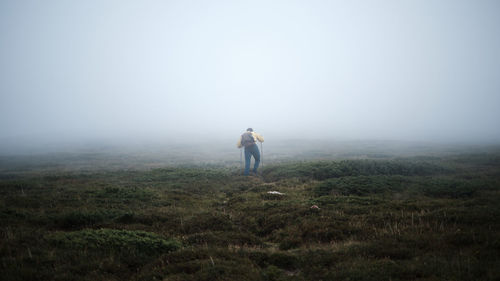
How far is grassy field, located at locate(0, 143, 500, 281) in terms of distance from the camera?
5.51 m

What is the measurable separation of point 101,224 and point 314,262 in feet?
26.2

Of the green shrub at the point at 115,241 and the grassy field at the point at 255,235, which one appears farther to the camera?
the green shrub at the point at 115,241

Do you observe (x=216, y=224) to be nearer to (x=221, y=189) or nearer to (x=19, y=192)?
(x=221, y=189)

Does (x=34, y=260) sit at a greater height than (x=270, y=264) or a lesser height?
greater

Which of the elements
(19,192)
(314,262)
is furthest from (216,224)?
(19,192)

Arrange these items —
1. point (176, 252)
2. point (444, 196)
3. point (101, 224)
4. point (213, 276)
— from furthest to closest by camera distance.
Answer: point (444, 196) < point (101, 224) < point (176, 252) < point (213, 276)

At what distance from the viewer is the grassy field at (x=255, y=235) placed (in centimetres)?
551

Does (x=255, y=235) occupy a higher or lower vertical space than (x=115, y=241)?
lower

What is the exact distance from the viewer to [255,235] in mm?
8828

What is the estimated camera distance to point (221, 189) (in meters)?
17.2

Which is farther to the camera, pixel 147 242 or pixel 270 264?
pixel 147 242

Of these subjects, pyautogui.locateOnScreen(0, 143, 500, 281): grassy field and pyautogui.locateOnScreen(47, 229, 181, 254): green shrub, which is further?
pyautogui.locateOnScreen(47, 229, 181, 254): green shrub

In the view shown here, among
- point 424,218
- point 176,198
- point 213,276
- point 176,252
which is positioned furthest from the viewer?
point 176,198

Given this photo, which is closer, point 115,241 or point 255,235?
point 115,241
